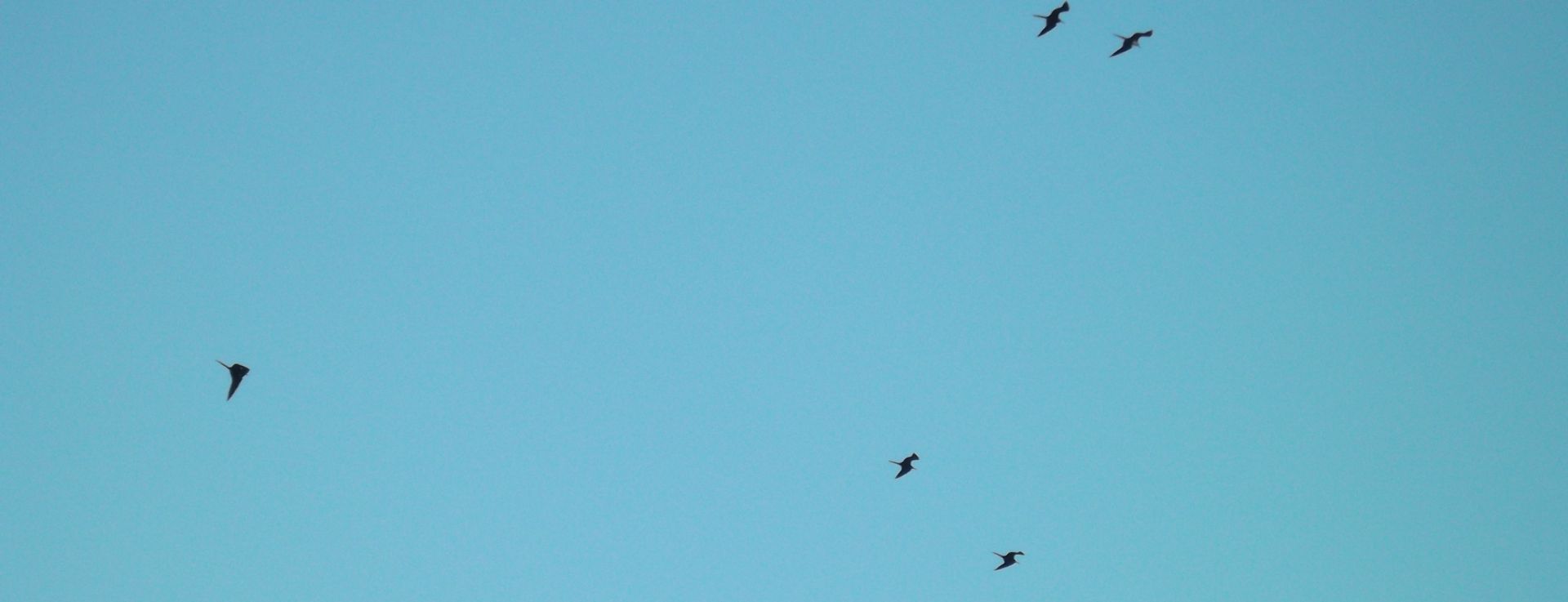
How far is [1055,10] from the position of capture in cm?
9125

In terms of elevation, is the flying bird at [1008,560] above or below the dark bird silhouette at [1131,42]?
below

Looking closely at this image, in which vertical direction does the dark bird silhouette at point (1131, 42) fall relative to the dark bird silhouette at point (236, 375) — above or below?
above

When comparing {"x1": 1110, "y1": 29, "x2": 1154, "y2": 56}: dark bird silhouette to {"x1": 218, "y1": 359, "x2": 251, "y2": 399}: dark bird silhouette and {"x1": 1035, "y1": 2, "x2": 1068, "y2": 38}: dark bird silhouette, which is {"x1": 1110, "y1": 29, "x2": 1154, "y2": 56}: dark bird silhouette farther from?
{"x1": 218, "y1": 359, "x2": 251, "y2": 399}: dark bird silhouette

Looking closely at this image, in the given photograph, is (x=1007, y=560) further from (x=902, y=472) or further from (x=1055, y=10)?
(x=1055, y=10)

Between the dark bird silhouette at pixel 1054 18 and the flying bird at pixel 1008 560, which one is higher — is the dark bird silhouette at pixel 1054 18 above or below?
above

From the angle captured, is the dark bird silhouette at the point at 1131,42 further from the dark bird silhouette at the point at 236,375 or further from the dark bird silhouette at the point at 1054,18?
the dark bird silhouette at the point at 236,375

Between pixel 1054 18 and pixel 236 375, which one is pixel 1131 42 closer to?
pixel 1054 18

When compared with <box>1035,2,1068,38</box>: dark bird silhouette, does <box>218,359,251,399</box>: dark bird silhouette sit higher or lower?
lower

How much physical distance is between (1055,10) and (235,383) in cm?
4558

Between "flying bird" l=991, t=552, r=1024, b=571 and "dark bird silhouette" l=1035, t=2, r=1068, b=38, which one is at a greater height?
"dark bird silhouette" l=1035, t=2, r=1068, b=38

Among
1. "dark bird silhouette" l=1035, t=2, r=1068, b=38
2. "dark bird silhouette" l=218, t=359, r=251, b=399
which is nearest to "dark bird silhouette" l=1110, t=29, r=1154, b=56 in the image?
"dark bird silhouette" l=1035, t=2, r=1068, b=38

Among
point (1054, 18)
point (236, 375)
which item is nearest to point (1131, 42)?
point (1054, 18)

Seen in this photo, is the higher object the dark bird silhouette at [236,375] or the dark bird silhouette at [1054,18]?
the dark bird silhouette at [1054,18]

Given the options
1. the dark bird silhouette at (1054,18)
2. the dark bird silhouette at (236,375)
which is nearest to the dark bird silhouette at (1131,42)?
the dark bird silhouette at (1054,18)
